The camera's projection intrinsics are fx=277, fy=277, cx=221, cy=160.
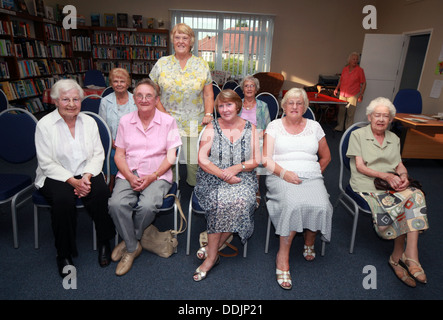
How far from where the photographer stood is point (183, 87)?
2488mm

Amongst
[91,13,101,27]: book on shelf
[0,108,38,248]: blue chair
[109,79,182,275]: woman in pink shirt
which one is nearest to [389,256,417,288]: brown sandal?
[109,79,182,275]: woman in pink shirt

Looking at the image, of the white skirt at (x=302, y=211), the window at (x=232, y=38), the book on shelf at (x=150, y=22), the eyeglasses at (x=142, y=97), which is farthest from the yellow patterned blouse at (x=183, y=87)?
the book on shelf at (x=150, y=22)

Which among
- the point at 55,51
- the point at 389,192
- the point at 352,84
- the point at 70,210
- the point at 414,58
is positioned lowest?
the point at 70,210

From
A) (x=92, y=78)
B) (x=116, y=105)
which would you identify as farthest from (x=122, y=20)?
(x=116, y=105)

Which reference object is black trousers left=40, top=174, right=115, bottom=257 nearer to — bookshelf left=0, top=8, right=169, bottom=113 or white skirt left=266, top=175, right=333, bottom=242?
white skirt left=266, top=175, right=333, bottom=242

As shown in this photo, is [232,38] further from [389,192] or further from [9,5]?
[389,192]

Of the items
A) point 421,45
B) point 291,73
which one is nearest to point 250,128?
point 421,45

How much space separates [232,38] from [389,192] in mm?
7346

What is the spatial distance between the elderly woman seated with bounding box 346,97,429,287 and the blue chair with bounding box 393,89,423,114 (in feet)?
9.97

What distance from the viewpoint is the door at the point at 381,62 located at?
6195 millimetres

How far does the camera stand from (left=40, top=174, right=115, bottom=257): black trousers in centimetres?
188

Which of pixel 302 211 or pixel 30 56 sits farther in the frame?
pixel 30 56

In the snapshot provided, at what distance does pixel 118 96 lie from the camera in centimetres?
265

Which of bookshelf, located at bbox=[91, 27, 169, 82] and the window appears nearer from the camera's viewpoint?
bookshelf, located at bbox=[91, 27, 169, 82]
